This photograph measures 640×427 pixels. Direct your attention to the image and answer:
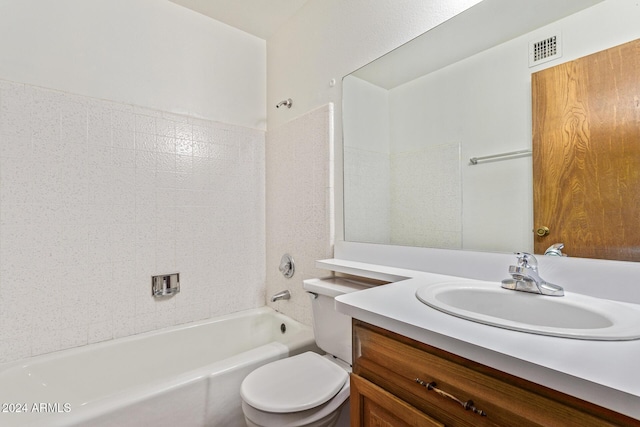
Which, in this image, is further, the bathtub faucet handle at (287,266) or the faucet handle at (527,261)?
the bathtub faucet handle at (287,266)

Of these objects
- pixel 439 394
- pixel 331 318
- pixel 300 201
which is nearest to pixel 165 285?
pixel 300 201

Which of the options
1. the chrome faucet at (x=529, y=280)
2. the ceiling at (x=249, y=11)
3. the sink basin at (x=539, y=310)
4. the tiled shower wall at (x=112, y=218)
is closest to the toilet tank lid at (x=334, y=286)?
the sink basin at (x=539, y=310)

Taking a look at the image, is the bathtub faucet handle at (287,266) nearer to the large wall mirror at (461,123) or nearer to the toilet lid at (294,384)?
the large wall mirror at (461,123)

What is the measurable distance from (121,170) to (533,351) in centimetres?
200

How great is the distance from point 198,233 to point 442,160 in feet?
5.04

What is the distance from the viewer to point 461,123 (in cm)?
126

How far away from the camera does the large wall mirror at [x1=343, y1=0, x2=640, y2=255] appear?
39.3 inches

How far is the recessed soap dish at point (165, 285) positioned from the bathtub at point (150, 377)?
0.22m

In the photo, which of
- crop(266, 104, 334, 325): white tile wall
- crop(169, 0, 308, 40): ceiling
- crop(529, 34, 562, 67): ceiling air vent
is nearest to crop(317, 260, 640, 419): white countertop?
crop(529, 34, 562, 67): ceiling air vent

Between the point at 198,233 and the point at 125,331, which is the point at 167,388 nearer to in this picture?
the point at 125,331

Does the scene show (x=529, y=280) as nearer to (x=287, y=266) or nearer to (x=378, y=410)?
(x=378, y=410)

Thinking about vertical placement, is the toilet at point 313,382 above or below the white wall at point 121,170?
below

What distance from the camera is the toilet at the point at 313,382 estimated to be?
1047mm

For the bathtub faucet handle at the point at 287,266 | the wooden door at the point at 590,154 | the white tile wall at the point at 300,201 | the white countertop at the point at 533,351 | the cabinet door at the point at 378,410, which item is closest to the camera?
the white countertop at the point at 533,351
